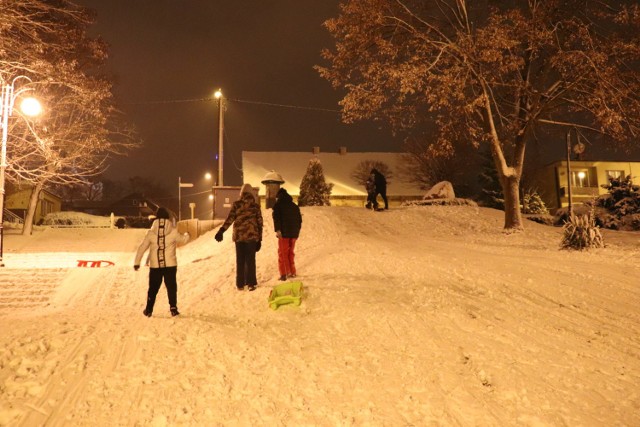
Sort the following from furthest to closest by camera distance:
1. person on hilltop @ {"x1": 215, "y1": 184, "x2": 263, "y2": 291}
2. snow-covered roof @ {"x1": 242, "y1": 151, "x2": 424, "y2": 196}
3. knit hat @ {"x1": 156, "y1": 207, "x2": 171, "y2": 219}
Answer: snow-covered roof @ {"x1": 242, "y1": 151, "x2": 424, "y2": 196} → person on hilltop @ {"x1": 215, "y1": 184, "x2": 263, "y2": 291} → knit hat @ {"x1": 156, "y1": 207, "x2": 171, "y2": 219}

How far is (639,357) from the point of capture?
5168 mm

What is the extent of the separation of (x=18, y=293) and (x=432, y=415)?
31.7 ft

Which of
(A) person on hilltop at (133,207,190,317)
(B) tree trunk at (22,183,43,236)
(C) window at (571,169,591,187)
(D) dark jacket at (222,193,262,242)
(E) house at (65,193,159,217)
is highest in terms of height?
(E) house at (65,193,159,217)

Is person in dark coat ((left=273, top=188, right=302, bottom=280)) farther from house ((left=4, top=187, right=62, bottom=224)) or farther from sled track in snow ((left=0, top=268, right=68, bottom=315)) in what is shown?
house ((left=4, top=187, right=62, bottom=224))

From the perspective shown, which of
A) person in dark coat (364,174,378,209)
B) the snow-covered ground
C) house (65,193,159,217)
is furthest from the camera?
house (65,193,159,217)

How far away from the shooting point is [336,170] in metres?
44.4

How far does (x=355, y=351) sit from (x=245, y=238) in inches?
142

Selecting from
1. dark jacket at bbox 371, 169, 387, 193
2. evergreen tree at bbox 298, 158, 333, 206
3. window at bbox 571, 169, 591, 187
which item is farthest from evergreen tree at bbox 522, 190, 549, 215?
dark jacket at bbox 371, 169, 387, 193

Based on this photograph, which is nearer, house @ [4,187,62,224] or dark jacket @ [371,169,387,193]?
dark jacket @ [371,169,387,193]

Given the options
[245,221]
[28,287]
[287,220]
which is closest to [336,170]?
[28,287]

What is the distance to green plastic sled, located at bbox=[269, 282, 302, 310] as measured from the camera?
21.9ft

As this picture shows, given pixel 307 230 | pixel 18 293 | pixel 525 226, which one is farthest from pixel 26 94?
pixel 525 226

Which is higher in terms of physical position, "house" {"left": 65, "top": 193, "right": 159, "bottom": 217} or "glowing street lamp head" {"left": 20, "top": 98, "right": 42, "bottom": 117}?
"house" {"left": 65, "top": 193, "right": 159, "bottom": 217}

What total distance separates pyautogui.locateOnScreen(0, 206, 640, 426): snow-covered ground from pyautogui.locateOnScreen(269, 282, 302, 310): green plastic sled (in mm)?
118
